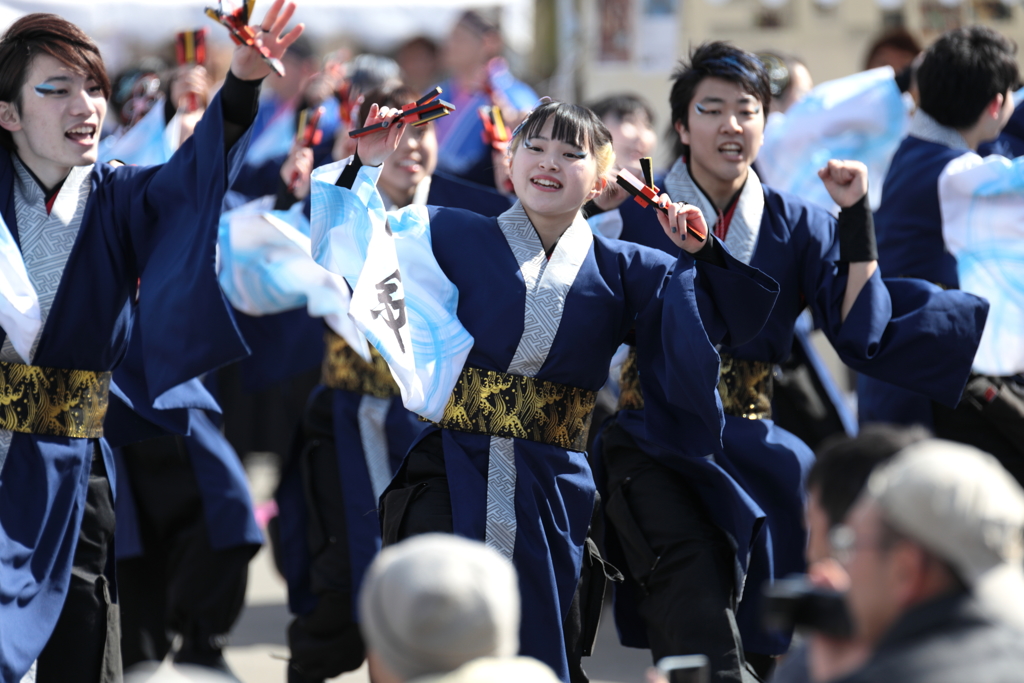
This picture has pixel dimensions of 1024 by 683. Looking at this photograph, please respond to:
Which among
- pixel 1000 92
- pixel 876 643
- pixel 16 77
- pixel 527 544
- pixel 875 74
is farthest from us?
pixel 875 74

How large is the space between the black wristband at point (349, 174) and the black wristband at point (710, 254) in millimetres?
757

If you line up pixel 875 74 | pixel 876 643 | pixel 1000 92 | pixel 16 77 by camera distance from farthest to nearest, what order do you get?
pixel 875 74 < pixel 1000 92 < pixel 16 77 < pixel 876 643

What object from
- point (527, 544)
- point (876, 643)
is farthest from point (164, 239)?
point (876, 643)

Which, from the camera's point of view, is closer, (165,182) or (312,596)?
(165,182)

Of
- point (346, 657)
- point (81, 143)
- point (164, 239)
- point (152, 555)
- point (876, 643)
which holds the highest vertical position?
point (81, 143)

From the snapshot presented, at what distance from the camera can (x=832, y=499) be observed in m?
1.74

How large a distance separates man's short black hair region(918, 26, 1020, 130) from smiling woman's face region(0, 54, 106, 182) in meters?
2.25

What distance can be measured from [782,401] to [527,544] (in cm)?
132

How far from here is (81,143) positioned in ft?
10.1

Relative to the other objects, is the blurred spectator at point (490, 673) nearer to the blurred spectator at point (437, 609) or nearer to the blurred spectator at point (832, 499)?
the blurred spectator at point (437, 609)

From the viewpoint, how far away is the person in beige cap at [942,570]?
148 cm

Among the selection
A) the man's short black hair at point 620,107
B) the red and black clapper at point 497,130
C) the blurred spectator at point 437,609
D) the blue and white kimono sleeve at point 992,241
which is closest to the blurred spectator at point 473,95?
the man's short black hair at point 620,107

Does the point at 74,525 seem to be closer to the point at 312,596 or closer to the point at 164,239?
the point at 164,239

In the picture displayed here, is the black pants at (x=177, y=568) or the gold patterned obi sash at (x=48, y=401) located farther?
the black pants at (x=177, y=568)
